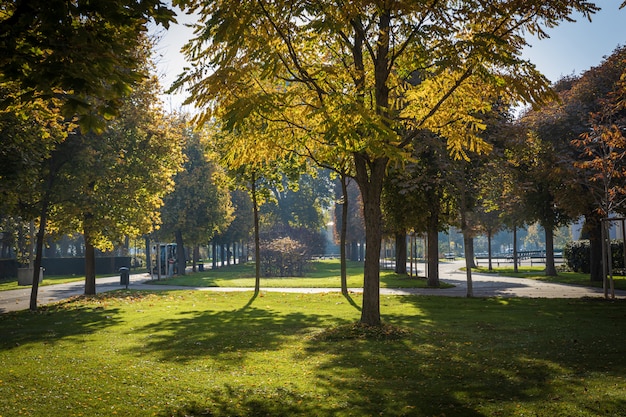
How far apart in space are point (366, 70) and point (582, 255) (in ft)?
96.9

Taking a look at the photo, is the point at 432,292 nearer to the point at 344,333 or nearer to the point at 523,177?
the point at 523,177

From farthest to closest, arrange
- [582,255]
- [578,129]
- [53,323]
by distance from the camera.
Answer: [582,255] < [578,129] < [53,323]

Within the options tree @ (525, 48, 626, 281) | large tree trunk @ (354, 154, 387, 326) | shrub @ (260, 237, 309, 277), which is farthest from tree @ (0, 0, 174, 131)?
shrub @ (260, 237, 309, 277)

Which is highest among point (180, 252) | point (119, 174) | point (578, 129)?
point (578, 129)

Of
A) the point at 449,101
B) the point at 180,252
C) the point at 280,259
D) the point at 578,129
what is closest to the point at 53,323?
the point at 449,101

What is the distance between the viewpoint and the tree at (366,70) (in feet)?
34.5

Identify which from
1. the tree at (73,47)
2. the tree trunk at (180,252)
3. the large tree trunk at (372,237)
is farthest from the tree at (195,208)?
the tree at (73,47)

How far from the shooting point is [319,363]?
10.2 metres

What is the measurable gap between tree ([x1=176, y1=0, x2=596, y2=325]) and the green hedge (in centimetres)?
2494

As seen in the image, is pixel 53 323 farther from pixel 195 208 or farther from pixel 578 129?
pixel 195 208

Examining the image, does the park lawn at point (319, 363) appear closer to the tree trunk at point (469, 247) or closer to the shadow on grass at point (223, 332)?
the shadow on grass at point (223, 332)

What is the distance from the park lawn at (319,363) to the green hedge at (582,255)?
17.8 metres

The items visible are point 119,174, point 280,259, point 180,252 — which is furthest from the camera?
point 180,252

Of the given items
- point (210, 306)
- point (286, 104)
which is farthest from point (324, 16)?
point (210, 306)
